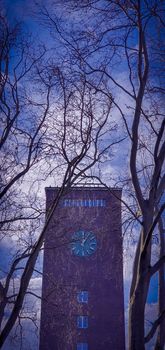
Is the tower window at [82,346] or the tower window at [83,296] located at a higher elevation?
the tower window at [83,296]

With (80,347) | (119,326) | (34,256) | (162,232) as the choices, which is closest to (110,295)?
(119,326)

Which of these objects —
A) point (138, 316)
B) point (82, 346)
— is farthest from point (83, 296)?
point (138, 316)

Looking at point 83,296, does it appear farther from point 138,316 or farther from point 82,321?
point 138,316

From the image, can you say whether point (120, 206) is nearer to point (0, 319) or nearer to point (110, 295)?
Answer: point (0, 319)

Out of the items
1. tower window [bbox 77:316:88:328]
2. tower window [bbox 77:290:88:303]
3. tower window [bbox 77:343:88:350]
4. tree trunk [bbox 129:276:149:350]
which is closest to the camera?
tree trunk [bbox 129:276:149:350]

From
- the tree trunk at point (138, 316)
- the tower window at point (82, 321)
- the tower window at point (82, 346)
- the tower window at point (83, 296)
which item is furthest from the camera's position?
the tower window at point (83, 296)

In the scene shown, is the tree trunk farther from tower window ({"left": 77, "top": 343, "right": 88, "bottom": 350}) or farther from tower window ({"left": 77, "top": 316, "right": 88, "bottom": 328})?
tower window ({"left": 77, "top": 316, "right": 88, "bottom": 328})

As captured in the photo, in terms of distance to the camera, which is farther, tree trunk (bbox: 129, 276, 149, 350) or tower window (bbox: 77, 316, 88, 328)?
tower window (bbox: 77, 316, 88, 328)

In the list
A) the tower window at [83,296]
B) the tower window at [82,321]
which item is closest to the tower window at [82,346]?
the tower window at [82,321]

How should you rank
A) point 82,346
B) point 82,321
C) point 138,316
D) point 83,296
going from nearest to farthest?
point 138,316 → point 82,346 → point 82,321 → point 83,296

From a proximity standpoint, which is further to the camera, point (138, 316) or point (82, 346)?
point (82, 346)

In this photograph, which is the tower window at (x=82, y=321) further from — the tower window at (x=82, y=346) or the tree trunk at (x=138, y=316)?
the tree trunk at (x=138, y=316)

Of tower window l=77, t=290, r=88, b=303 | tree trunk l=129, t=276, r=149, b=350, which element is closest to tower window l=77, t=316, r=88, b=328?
tower window l=77, t=290, r=88, b=303

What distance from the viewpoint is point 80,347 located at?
34062mm
